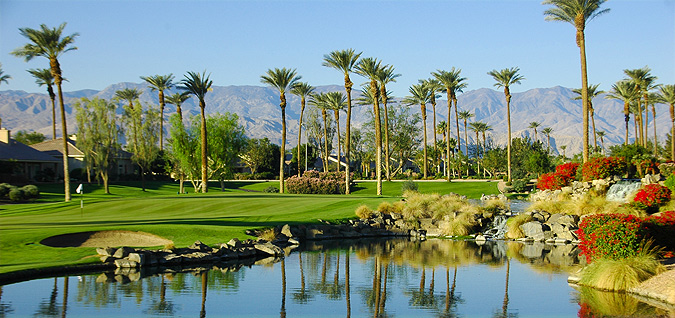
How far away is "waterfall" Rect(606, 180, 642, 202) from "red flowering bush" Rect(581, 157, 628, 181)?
1103 millimetres

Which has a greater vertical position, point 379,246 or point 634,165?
point 634,165

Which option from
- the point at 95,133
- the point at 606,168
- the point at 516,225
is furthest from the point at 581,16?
the point at 95,133

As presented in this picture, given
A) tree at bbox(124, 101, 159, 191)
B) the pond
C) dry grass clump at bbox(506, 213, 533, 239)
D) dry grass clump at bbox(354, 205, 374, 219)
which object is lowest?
the pond

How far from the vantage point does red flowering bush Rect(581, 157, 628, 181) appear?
127ft

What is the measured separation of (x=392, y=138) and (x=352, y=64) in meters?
34.0

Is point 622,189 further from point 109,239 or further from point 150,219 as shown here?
point 109,239

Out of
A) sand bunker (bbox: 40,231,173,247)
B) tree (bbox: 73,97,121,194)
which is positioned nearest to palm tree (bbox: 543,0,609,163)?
sand bunker (bbox: 40,231,173,247)

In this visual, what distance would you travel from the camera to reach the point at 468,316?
1462cm

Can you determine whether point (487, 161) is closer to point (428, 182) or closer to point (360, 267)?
point (428, 182)

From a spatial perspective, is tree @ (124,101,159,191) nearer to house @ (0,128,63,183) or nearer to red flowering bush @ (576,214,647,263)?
house @ (0,128,63,183)

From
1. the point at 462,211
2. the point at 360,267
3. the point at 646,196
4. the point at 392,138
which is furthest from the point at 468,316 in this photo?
the point at 392,138

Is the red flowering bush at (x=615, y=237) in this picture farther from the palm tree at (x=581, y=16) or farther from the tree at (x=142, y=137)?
the tree at (x=142, y=137)

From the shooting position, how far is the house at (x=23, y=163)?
6600cm

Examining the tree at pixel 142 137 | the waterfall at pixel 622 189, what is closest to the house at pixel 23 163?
the tree at pixel 142 137
